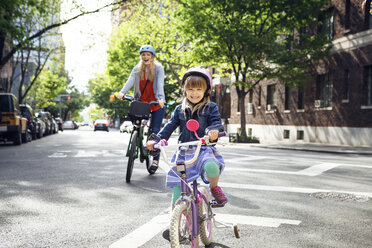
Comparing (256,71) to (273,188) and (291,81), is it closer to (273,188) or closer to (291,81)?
(291,81)

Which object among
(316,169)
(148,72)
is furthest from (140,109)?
(316,169)

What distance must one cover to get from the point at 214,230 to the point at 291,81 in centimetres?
1907

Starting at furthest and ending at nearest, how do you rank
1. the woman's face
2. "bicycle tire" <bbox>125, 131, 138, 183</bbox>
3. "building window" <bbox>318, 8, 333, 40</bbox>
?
1. "building window" <bbox>318, 8, 333, 40</bbox>
2. the woman's face
3. "bicycle tire" <bbox>125, 131, 138, 183</bbox>

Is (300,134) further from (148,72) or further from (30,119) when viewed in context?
(148,72)

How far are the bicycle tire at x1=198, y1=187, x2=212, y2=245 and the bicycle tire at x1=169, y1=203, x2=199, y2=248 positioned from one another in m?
0.23

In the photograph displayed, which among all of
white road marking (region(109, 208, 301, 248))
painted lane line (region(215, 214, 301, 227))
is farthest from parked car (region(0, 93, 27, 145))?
painted lane line (region(215, 214, 301, 227))

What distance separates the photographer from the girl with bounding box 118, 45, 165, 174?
264 inches

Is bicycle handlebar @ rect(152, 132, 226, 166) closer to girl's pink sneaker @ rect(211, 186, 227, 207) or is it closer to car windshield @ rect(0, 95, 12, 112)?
girl's pink sneaker @ rect(211, 186, 227, 207)

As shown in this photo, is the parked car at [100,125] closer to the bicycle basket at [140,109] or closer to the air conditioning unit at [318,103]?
the air conditioning unit at [318,103]

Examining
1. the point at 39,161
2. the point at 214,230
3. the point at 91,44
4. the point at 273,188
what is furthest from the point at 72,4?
the point at 214,230

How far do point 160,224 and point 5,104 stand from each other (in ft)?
45.8

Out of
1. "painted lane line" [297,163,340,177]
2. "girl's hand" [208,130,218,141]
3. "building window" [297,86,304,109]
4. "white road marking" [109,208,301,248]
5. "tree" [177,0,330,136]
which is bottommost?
"painted lane line" [297,163,340,177]

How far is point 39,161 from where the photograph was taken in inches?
398

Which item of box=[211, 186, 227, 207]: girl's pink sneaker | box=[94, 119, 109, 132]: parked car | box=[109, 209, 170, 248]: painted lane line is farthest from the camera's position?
box=[94, 119, 109, 132]: parked car
